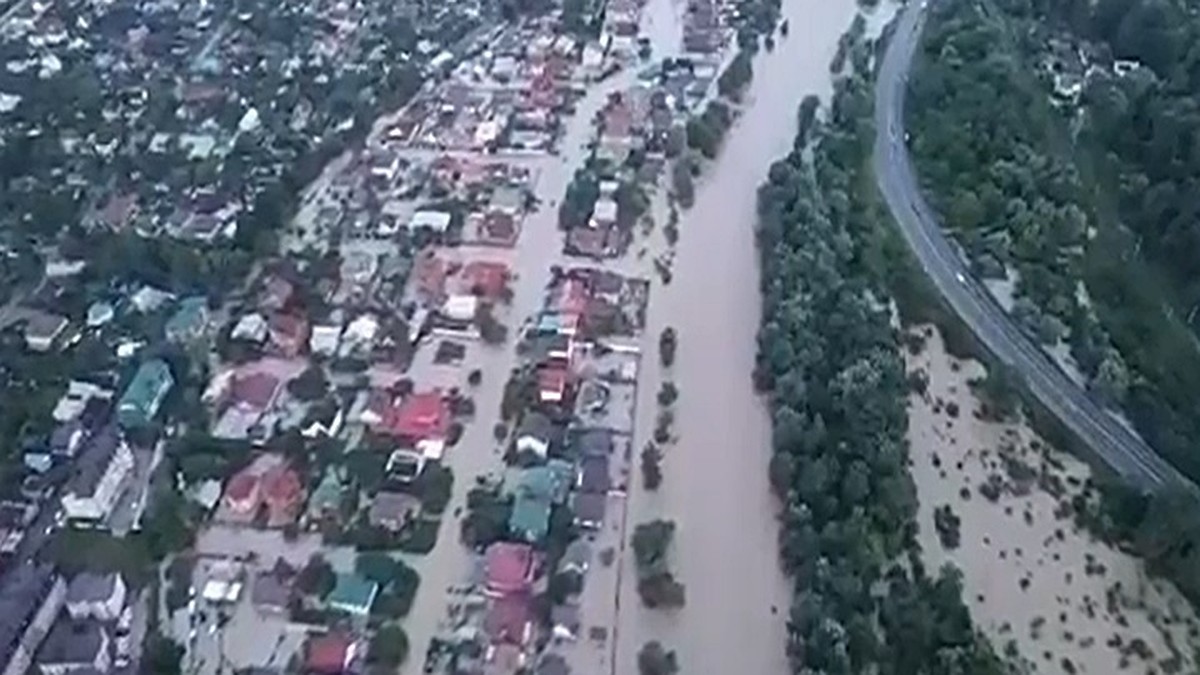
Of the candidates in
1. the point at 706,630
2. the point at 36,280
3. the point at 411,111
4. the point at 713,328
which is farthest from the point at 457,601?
the point at 411,111

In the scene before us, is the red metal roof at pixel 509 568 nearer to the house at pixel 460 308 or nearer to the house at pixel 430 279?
the house at pixel 460 308

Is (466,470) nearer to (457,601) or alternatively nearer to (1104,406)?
(457,601)

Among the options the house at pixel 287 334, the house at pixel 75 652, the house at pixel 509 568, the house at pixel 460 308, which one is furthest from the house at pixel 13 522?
the house at pixel 460 308

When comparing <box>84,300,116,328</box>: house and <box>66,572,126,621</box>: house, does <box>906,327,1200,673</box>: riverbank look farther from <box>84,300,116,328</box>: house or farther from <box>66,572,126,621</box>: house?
<box>84,300,116,328</box>: house

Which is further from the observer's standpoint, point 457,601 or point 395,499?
point 395,499

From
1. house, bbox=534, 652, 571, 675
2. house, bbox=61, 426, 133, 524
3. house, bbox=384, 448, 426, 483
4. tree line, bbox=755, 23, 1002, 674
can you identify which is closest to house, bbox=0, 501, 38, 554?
house, bbox=61, 426, 133, 524

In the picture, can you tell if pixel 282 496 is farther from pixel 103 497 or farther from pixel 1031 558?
pixel 1031 558

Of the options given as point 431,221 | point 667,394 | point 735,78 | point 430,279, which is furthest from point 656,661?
point 735,78

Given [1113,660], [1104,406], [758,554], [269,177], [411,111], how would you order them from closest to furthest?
1. [1113,660]
2. [758,554]
3. [1104,406]
4. [269,177]
5. [411,111]
